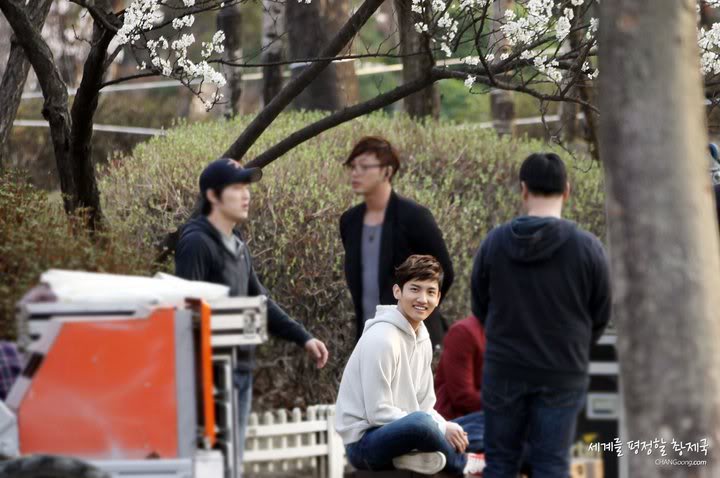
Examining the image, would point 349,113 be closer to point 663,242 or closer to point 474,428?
point 474,428

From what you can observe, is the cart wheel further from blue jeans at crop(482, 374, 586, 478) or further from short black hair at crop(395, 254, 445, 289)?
short black hair at crop(395, 254, 445, 289)

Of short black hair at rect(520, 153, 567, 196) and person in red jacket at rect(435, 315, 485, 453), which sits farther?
person in red jacket at rect(435, 315, 485, 453)

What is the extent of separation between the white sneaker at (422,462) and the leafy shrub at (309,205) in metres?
3.14

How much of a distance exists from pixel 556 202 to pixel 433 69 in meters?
4.01

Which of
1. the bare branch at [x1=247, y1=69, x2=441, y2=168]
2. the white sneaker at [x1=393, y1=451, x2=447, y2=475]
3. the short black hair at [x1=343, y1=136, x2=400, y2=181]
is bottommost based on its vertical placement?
the white sneaker at [x1=393, y1=451, x2=447, y2=475]

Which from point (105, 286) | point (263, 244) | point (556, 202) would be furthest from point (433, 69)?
point (105, 286)

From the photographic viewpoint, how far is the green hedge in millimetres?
10547

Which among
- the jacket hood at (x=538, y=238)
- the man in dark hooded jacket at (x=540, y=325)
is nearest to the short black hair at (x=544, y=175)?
the man in dark hooded jacket at (x=540, y=325)

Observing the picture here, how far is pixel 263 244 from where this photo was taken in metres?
10.6

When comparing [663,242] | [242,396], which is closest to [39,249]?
[242,396]

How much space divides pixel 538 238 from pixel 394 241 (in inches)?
63.5

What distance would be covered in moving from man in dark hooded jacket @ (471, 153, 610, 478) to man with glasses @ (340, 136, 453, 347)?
4.67 ft

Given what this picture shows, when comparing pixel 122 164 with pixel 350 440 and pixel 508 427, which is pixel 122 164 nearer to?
pixel 350 440

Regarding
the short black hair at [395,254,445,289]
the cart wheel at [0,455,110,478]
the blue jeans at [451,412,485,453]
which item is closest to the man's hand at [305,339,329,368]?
the short black hair at [395,254,445,289]
